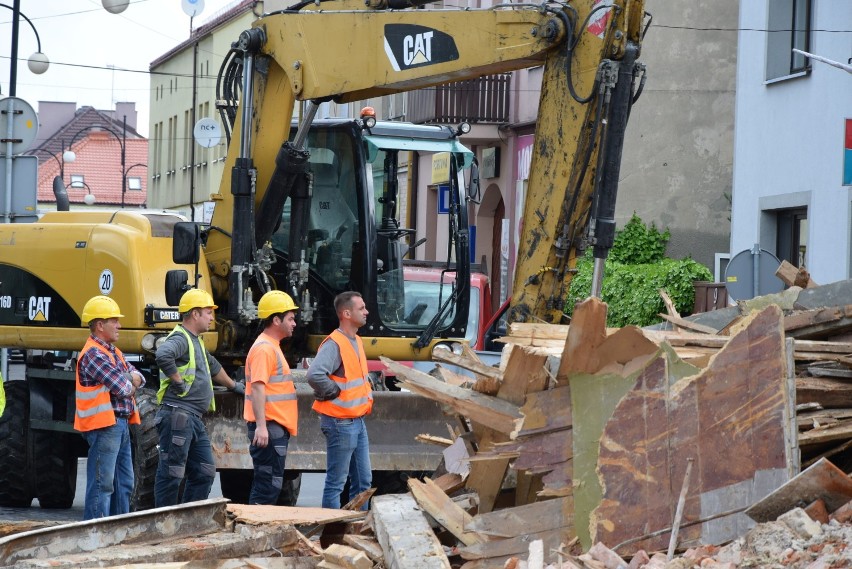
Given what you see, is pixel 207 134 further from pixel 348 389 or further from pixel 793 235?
pixel 348 389

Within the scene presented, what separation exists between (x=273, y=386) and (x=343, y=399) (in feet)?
1.62

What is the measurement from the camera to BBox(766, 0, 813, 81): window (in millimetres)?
A: 19453

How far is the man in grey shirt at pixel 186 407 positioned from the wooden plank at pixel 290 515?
1.29 m

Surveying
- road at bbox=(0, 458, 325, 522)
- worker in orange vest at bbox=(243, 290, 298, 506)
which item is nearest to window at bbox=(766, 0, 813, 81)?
road at bbox=(0, 458, 325, 522)

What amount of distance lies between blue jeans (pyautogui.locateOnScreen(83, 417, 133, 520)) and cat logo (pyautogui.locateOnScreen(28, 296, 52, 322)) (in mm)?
2693

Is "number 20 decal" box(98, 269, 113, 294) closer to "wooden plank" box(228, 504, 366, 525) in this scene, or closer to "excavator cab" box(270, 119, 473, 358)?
"excavator cab" box(270, 119, 473, 358)

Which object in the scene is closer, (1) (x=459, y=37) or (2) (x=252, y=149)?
(1) (x=459, y=37)

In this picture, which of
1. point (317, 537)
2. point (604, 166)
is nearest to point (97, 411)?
point (317, 537)

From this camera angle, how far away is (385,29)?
1038cm

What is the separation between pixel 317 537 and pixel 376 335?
12.0 feet

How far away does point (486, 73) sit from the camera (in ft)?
32.2

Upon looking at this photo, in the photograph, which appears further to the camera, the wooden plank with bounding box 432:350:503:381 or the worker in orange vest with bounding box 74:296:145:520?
the worker in orange vest with bounding box 74:296:145:520

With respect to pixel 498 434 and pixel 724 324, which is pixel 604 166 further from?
pixel 498 434

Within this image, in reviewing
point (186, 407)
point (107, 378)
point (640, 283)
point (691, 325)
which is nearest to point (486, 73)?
point (691, 325)
